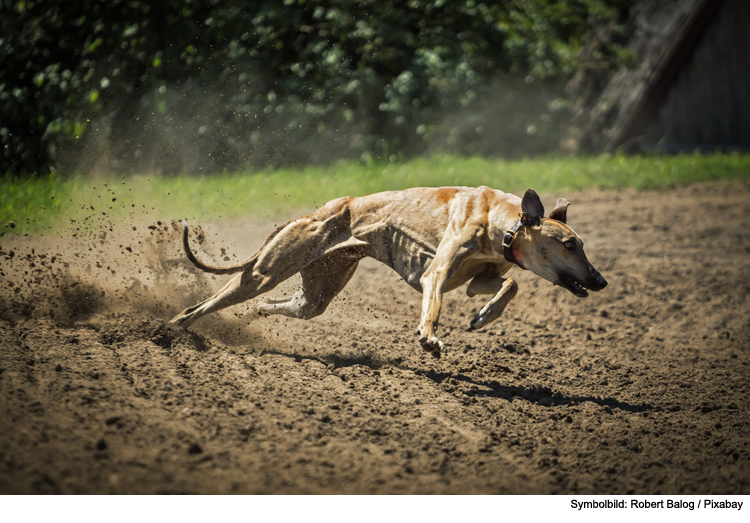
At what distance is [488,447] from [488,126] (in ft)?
38.9

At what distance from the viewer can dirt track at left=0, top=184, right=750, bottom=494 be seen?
3.53 metres

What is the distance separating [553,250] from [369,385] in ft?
5.48

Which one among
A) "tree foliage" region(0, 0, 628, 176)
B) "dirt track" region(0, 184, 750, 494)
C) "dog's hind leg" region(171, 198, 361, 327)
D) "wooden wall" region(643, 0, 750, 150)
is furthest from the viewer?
"wooden wall" region(643, 0, 750, 150)

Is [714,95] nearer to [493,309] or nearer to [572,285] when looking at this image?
[572,285]

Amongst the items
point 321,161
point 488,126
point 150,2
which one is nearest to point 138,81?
point 150,2

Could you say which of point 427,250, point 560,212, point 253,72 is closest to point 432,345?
point 427,250

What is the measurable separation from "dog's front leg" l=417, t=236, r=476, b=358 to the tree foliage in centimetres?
839

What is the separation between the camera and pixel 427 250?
5.42 meters

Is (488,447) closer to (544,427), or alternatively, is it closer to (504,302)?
(544,427)

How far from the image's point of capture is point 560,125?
614 inches

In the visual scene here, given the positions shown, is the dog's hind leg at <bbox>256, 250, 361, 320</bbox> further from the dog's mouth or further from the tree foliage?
the tree foliage

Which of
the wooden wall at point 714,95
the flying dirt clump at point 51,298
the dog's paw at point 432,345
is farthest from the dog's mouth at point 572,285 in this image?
the wooden wall at point 714,95

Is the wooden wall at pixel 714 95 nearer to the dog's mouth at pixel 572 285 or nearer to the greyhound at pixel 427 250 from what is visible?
the greyhound at pixel 427 250

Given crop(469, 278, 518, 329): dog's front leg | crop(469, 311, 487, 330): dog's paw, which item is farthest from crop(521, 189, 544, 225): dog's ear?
crop(469, 311, 487, 330): dog's paw
